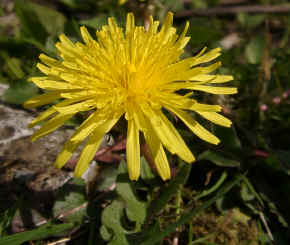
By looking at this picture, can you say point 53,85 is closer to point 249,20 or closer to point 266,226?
point 266,226

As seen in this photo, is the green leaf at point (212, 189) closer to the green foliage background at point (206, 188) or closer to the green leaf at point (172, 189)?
the green foliage background at point (206, 188)

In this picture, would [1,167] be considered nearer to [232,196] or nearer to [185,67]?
[185,67]

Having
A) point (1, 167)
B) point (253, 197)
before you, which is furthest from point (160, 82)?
point (1, 167)

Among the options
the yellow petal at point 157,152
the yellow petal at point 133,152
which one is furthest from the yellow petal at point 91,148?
the yellow petal at point 157,152

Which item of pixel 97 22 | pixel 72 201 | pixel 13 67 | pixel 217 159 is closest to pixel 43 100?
pixel 72 201

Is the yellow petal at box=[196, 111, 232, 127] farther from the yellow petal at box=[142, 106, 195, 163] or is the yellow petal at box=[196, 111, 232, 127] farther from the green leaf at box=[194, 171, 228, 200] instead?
the green leaf at box=[194, 171, 228, 200]

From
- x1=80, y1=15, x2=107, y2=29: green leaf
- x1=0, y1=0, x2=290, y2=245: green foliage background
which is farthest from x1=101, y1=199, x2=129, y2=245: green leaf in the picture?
x1=80, y1=15, x2=107, y2=29: green leaf
